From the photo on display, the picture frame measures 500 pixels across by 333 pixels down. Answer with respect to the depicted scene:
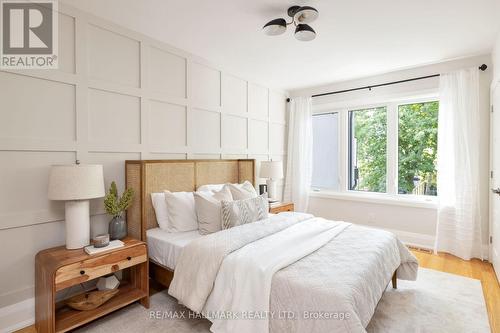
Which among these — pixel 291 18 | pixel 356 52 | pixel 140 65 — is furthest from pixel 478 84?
pixel 140 65

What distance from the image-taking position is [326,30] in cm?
267

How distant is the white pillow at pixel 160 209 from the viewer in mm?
2661

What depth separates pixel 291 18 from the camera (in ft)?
8.13

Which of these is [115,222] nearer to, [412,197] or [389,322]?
[389,322]

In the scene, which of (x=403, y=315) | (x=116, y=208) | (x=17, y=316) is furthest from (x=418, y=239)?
(x=17, y=316)

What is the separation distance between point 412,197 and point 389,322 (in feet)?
8.29

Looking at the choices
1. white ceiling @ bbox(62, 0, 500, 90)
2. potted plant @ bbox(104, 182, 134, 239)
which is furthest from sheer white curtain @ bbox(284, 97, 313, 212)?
potted plant @ bbox(104, 182, 134, 239)

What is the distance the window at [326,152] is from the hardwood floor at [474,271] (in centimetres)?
174

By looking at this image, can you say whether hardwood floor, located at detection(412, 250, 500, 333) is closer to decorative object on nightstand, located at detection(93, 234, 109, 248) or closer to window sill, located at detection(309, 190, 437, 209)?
window sill, located at detection(309, 190, 437, 209)

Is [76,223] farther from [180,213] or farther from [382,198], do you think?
[382,198]

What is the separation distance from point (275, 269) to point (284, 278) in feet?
0.27

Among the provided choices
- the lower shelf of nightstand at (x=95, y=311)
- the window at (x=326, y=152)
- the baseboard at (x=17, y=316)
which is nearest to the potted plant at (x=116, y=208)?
the lower shelf of nightstand at (x=95, y=311)

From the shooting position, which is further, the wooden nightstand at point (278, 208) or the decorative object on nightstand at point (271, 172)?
the decorative object on nightstand at point (271, 172)

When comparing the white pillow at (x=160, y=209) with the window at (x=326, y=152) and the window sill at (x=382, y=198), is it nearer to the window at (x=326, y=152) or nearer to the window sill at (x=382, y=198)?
the window sill at (x=382, y=198)
